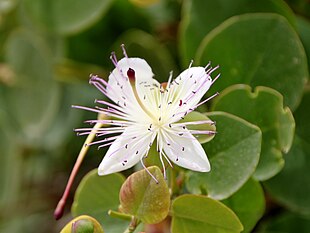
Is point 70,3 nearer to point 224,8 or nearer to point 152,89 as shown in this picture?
point 224,8

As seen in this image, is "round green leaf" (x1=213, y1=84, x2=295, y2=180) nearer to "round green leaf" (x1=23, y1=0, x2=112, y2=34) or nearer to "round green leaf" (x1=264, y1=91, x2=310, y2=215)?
"round green leaf" (x1=264, y1=91, x2=310, y2=215)

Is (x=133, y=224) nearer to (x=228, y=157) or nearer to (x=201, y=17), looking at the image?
(x=228, y=157)

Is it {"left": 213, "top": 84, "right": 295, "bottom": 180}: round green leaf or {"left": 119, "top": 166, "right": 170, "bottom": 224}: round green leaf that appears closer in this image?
{"left": 119, "top": 166, "right": 170, "bottom": 224}: round green leaf

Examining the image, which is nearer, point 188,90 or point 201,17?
point 188,90

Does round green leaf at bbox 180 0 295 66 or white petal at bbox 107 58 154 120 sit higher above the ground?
white petal at bbox 107 58 154 120

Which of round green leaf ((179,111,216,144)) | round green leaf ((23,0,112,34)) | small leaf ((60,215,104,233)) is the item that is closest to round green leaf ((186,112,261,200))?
round green leaf ((179,111,216,144))

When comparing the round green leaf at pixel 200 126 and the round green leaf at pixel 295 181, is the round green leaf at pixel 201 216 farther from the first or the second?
the round green leaf at pixel 295 181

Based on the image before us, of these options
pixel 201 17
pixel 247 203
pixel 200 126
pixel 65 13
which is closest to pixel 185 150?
pixel 200 126
